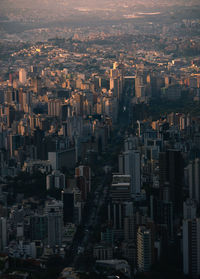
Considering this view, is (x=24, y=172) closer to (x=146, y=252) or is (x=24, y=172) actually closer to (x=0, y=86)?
(x=146, y=252)

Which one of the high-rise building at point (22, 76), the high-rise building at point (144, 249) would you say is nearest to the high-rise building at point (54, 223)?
the high-rise building at point (144, 249)

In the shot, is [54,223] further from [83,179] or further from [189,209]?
[83,179]

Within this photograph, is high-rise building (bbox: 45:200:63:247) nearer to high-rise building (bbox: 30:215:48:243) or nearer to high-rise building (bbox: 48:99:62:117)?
high-rise building (bbox: 30:215:48:243)

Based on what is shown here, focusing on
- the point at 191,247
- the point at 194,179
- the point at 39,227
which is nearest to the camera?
the point at 191,247

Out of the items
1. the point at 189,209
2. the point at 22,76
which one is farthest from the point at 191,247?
the point at 22,76

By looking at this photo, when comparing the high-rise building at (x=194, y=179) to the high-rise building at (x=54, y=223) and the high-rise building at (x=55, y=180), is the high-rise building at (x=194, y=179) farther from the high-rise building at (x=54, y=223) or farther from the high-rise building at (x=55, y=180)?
the high-rise building at (x=55, y=180)

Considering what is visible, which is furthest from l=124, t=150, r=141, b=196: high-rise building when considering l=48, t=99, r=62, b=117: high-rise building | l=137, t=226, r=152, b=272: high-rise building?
l=48, t=99, r=62, b=117: high-rise building
